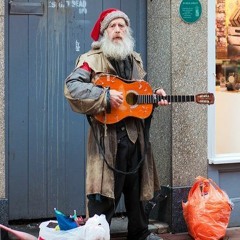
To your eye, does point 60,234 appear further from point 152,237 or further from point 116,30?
point 116,30

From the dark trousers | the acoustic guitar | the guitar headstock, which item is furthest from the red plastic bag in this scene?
the acoustic guitar

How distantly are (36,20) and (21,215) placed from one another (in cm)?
178

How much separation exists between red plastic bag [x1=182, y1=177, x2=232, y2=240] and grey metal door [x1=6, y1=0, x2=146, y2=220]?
106 centimetres

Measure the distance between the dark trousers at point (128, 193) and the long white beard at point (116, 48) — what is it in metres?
0.64

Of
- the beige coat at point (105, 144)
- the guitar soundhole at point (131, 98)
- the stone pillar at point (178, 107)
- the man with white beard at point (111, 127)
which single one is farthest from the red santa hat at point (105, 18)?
the stone pillar at point (178, 107)

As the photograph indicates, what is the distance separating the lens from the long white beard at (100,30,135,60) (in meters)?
5.21

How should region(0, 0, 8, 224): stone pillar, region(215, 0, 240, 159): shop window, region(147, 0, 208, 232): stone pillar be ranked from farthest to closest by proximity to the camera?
region(215, 0, 240, 159): shop window < region(147, 0, 208, 232): stone pillar < region(0, 0, 8, 224): stone pillar

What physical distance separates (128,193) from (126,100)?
0.80 meters

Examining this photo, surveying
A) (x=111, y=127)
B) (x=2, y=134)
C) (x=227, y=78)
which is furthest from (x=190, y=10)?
(x=2, y=134)

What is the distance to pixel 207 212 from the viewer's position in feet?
19.0

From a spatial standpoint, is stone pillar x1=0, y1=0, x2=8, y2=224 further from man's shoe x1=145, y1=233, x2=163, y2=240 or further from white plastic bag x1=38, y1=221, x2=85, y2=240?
man's shoe x1=145, y1=233, x2=163, y2=240

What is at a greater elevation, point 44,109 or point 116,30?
point 116,30

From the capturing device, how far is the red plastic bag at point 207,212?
581 centimetres

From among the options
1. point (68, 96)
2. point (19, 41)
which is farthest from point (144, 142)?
point (19, 41)
